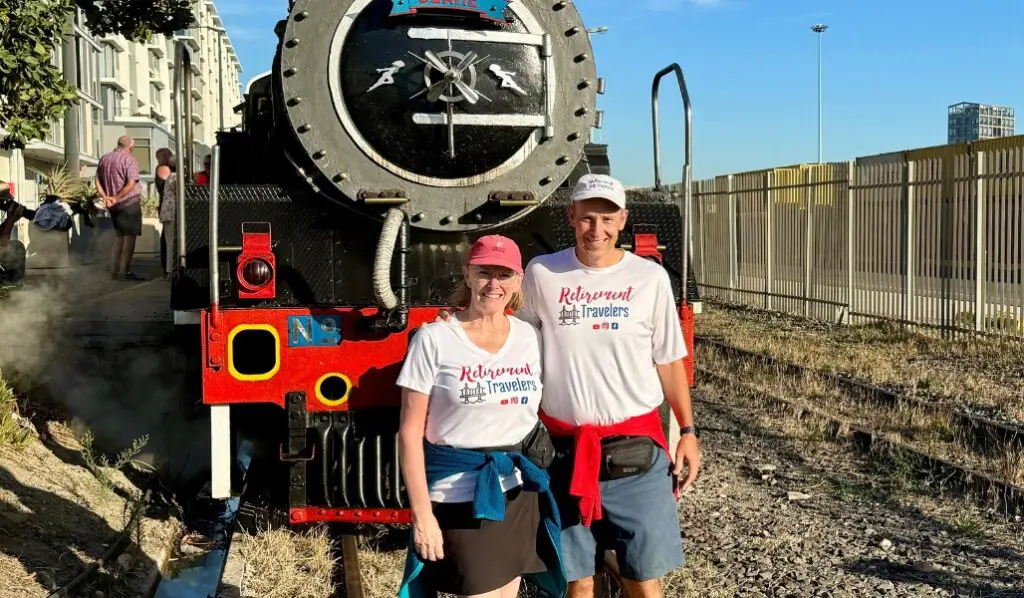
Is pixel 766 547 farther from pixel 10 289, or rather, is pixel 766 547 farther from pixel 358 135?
pixel 10 289

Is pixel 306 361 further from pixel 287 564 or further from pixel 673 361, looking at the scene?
pixel 673 361

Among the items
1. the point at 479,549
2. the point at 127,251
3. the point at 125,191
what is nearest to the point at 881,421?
the point at 479,549

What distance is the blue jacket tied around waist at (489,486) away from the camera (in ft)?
8.92

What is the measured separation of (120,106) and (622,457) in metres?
50.0

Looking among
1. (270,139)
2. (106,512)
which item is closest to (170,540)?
(106,512)

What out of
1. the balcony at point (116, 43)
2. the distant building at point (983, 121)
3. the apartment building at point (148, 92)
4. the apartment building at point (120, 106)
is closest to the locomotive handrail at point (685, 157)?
the apartment building at point (120, 106)

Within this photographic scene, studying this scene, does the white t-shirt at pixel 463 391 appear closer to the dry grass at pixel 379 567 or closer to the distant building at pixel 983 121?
the dry grass at pixel 379 567

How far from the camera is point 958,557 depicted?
14.5 ft

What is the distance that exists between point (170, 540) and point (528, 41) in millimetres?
2823

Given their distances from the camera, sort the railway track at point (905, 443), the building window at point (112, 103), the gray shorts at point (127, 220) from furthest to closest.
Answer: the building window at point (112, 103)
the gray shorts at point (127, 220)
the railway track at point (905, 443)

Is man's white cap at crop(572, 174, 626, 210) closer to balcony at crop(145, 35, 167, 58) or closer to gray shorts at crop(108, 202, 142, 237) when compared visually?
gray shorts at crop(108, 202, 142, 237)

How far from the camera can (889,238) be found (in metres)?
12.0

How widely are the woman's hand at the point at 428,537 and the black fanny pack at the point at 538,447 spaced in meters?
0.32

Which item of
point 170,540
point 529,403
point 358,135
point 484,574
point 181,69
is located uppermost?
point 181,69
